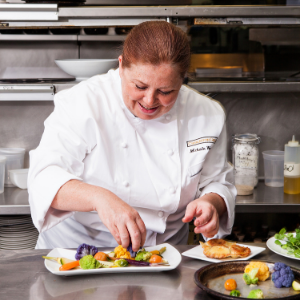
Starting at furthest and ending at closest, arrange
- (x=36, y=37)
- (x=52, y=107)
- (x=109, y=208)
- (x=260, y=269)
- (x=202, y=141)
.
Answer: (x=52, y=107) < (x=36, y=37) < (x=202, y=141) < (x=109, y=208) < (x=260, y=269)

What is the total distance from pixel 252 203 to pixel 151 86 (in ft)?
4.16

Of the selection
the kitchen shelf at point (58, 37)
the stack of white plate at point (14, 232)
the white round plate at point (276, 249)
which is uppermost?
the kitchen shelf at point (58, 37)

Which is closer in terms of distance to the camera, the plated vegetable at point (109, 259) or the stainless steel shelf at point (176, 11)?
the plated vegetable at point (109, 259)

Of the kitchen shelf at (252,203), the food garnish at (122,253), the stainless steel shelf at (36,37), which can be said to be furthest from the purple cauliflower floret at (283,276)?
the stainless steel shelf at (36,37)

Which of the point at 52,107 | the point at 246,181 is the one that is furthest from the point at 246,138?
the point at 52,107

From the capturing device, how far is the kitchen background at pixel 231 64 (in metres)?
2.82

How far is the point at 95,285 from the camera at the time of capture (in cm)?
120

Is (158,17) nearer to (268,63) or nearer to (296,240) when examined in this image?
(268,63)

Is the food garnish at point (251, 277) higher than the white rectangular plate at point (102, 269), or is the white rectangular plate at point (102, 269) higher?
the food garnish at point (251, 277)

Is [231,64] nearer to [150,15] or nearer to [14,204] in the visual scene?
[150,15]

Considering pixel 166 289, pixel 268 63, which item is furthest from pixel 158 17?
pixel 166 289

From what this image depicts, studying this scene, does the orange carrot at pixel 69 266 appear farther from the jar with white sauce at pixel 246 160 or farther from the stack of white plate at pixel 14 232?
the jar with white sauce at pixel 246 160

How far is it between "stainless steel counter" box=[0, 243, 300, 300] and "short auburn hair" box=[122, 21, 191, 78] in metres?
0.65

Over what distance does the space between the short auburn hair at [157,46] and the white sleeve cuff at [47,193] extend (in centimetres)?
43
